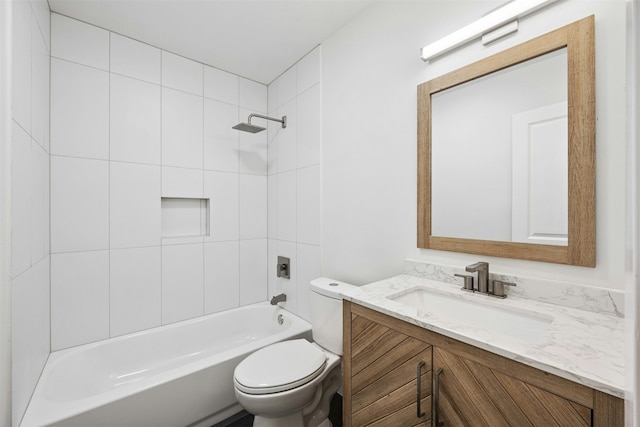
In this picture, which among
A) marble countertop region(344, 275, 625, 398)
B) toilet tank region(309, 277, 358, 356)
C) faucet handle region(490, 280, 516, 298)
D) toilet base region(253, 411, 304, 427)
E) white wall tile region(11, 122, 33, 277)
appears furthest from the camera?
Result: toilet tank region(309, 277, 358, 356)

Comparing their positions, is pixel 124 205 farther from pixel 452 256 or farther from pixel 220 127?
pixel 452 256

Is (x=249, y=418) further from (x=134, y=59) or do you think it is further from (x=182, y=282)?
(x=134, y=59)

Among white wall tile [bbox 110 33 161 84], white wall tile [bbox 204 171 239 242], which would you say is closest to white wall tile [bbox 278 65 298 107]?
white wall tile [bbox 204 171 239 242]

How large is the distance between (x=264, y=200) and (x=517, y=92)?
2025 mm

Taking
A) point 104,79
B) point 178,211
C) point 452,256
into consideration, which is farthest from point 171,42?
point 452,256

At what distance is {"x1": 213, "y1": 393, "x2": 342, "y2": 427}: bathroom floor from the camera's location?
1680mm

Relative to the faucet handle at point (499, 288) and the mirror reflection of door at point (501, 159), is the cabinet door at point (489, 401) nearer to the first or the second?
the faucet handle at point (499, 288)

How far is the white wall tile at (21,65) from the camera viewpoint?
3.33ft

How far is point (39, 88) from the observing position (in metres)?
1.42

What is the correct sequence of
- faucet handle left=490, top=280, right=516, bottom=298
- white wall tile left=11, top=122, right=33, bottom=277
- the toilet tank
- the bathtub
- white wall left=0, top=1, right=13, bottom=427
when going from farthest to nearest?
1. the toilet tank
2. the bathtub
3. faucet handle left=490, top=280, right=516, bottom=298
4. white wall tile left=11, top=122, right=33, bottom=277
5. white wall left=0, top=1, right=13, bottom=427

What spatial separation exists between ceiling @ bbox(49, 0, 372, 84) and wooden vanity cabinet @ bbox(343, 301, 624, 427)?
1720mm

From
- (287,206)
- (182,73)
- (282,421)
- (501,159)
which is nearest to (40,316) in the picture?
(282,421)

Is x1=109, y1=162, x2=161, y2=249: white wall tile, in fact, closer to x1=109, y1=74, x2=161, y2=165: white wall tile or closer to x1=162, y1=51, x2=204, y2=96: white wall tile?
x1=109, y1=74, x2=161, y2=165: white wall tile

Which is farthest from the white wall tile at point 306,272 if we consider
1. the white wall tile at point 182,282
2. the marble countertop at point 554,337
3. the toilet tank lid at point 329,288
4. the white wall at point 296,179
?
the marble countertop at point 554,337
